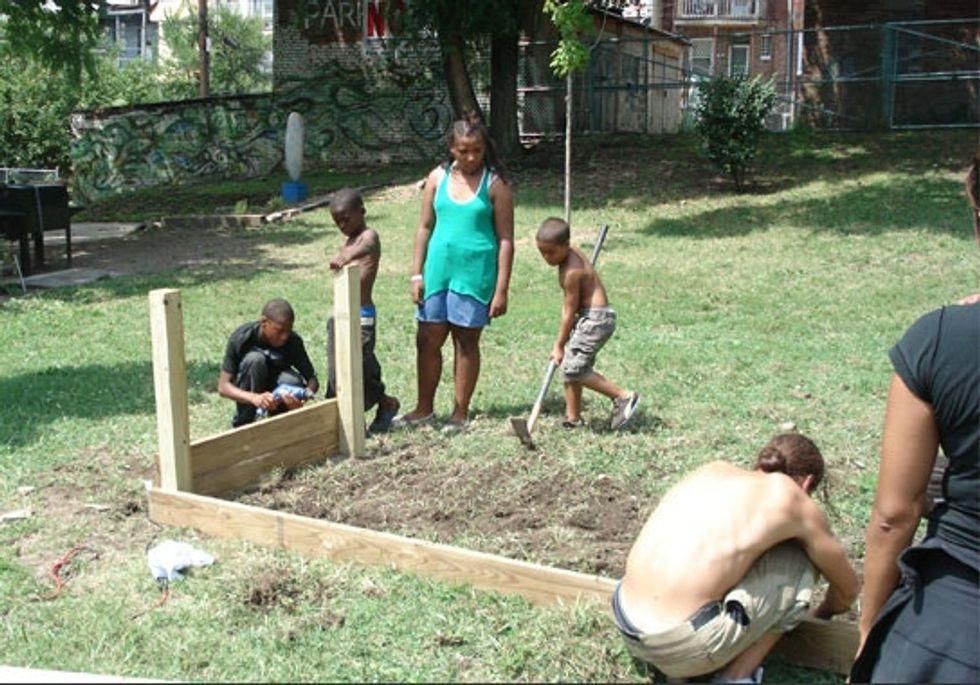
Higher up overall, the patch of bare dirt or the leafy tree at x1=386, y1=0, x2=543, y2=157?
the leafy tree at x1=386, y1=0, x2=543, y2=157

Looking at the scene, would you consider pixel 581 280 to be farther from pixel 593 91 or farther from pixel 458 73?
pixel 593 91

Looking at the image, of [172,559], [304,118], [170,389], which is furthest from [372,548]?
[304,118]

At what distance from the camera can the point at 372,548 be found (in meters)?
4.50

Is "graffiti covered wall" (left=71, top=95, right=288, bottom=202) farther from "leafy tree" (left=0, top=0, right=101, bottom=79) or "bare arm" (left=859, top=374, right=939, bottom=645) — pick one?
"bare arm" (left=859, top=374, right=939, bottom=645)

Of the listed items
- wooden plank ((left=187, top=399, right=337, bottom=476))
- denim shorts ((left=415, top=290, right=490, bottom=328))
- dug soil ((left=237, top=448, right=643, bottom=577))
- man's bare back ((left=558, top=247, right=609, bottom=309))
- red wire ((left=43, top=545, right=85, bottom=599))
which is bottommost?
red wire ((left=43, top=545, right=85, bottom=599))

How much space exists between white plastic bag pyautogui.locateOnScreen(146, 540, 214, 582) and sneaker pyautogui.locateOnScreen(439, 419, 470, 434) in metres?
2.10

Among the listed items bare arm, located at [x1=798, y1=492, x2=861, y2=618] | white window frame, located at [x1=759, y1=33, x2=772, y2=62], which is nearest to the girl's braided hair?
bare arm, located at [x1=798, y1=492, x2=861, y2=618]

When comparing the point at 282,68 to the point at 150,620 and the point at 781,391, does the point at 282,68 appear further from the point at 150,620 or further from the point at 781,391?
the point at 150,620

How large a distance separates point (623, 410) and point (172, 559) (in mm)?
2901

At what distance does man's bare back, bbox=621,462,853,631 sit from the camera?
3262 mm

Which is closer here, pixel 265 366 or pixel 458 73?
pixel 265 366

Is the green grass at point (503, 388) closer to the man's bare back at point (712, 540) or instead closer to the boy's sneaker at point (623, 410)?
the boy's sneaker at point (623, 410)

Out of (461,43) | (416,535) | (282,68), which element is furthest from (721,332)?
(282,68)

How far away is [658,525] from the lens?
135 inches
